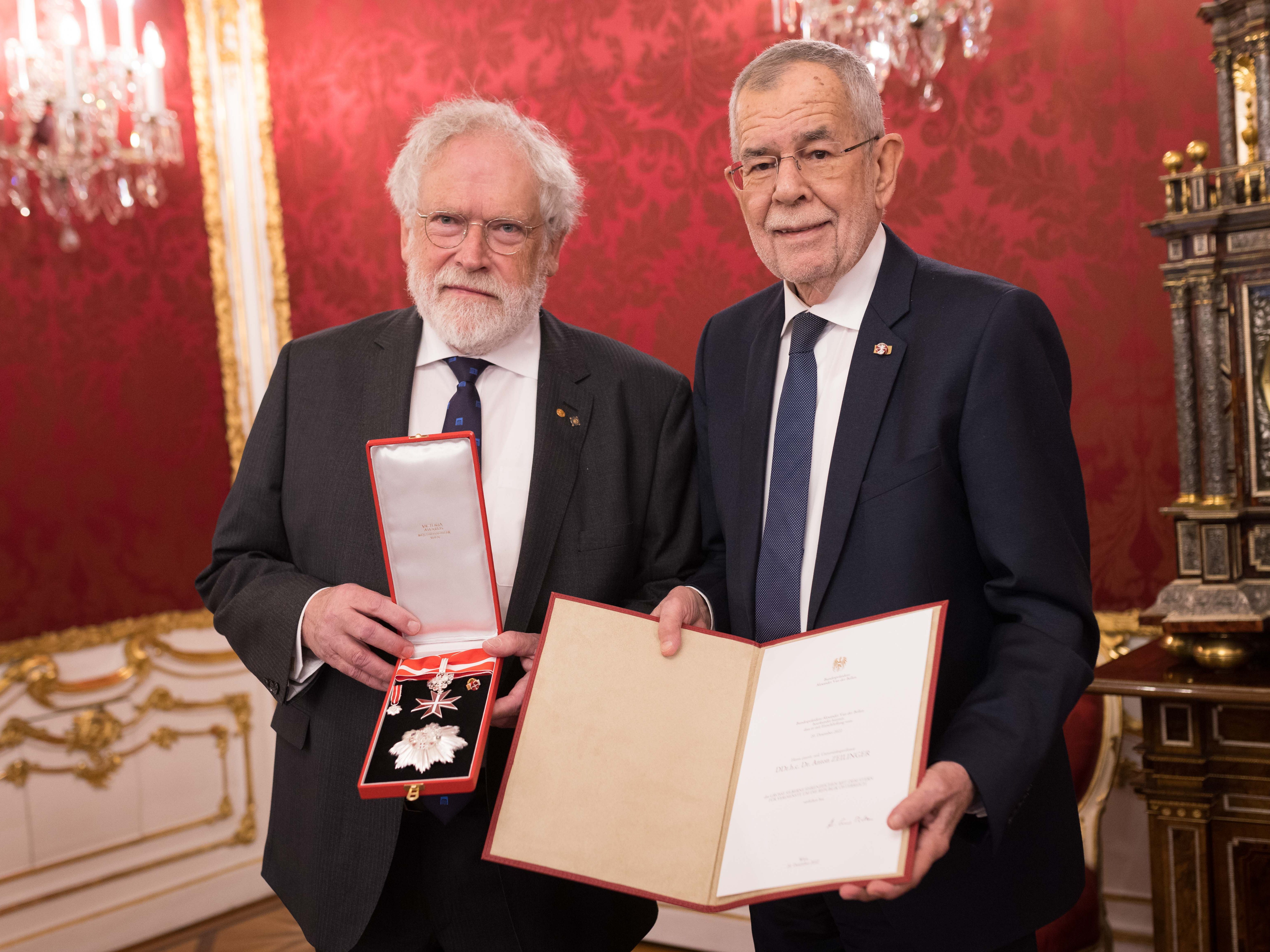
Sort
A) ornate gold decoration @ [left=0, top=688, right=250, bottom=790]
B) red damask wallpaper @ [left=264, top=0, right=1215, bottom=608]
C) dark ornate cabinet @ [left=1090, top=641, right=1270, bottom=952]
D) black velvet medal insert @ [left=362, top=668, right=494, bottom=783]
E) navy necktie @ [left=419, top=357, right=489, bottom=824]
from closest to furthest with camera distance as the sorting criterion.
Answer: black velvet medal insert @ [left=362, top=668, right=494, bottom=783] < navy necktie @ [left=419, top=357, right=489, bottom=824] < dark ornate cabinet @ [left=1090, top=641, right=1270, bottom=952] < red damask wallpaper @ [left=264, top=0, right=1215, bottom=608] < ornate gold decoration @ [left=0, top=688, right=250, bottom=790]

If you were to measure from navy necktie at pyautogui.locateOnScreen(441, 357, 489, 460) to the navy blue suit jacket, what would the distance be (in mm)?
503

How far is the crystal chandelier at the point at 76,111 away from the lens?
3.22m

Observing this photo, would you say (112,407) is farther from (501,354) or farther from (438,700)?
(438,700)

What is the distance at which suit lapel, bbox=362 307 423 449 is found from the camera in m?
1.71

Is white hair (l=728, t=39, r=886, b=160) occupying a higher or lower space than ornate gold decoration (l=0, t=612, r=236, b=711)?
higher

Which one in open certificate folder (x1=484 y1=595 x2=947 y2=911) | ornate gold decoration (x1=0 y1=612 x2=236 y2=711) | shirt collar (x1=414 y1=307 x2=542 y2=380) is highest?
shirt collar (x1=414 y1=307 x2=542 y2=380)

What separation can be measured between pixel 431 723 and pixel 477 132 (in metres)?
0.99

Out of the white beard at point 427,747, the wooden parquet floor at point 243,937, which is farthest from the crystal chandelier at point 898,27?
the wooden parquet floor at point 243,937

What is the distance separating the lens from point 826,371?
1575 millimetres

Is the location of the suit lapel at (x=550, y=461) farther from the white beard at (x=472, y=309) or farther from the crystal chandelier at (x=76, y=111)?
the crystal chandelier at (x=76, y=111)

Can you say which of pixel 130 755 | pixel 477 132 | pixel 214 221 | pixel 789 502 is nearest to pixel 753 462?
pixel 789 502

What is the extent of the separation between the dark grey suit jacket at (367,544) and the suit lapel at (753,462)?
0.66 ft

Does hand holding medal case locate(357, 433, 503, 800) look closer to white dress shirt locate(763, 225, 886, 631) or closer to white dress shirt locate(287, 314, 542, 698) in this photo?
white dress shirt locate(287, 314, 542, 698)

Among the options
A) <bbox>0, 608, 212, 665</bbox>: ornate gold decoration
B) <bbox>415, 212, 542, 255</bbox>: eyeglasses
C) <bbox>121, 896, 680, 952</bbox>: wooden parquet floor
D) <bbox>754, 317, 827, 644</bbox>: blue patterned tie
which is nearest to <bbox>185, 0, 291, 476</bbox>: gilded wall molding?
<bbox>0, 608, 212, 665</bbox>: ornate gold decoration
